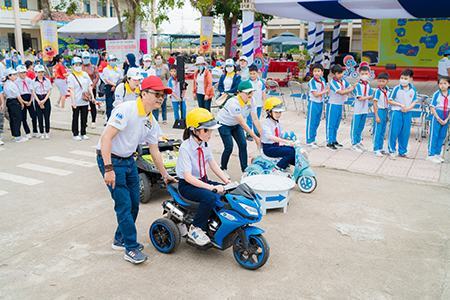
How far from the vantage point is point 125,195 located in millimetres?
4258

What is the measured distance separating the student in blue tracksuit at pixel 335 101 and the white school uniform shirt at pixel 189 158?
5.23m

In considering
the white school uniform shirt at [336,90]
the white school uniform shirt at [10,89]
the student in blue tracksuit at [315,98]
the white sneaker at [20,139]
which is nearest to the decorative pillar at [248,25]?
the student in blue tracksuit at [315,98]

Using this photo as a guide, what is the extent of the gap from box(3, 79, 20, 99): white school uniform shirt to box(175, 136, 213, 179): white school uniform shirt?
6.86m

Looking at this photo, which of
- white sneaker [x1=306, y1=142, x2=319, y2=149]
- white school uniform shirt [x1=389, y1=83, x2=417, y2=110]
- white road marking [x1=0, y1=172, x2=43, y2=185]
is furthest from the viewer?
white sneaker [x1=306, y1=142, x2=319, y2=149]

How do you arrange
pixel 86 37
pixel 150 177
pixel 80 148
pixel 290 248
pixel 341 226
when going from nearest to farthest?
pixel 290 248 < pixel 341 226 < pixel 150 177 < pixel 80 148 < pixel 86 37

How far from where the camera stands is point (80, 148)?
959 cm

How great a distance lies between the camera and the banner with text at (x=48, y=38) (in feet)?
62.9

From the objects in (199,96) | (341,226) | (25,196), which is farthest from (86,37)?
(341,226)

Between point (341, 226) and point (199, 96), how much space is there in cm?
691

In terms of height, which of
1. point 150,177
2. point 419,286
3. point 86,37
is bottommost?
point 419,286

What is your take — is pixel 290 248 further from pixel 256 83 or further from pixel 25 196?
pixel 256 83

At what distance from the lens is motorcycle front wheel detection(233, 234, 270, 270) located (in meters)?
4.20

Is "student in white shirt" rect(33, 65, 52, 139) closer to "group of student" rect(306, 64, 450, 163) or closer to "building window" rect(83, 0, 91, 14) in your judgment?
"group of student" rect(306, 64, 450, 163)

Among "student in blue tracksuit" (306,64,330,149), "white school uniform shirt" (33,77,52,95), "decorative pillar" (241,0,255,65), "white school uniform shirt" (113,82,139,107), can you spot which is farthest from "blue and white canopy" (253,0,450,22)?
"white school uniform shirt" (113,82,139,107)
